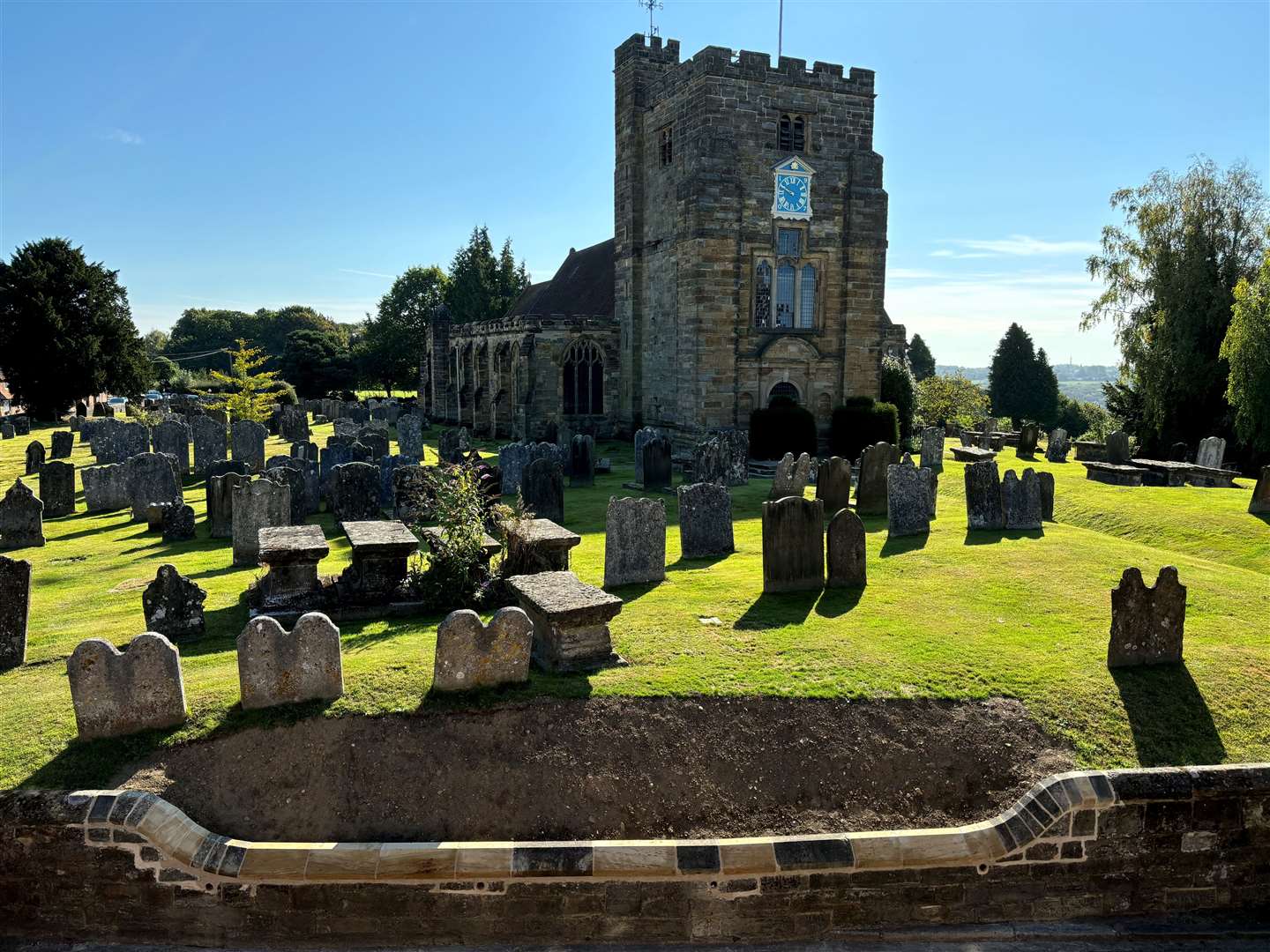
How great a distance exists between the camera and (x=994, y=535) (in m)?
13.9

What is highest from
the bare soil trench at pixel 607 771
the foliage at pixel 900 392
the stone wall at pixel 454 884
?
the foliage at pixel 900 392

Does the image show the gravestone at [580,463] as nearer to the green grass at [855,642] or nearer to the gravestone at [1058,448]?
the green grass at [855,642]

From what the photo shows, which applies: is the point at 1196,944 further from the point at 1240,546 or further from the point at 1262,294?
the point at 1262,294

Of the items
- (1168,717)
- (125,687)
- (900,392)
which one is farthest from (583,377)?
(1168,717)

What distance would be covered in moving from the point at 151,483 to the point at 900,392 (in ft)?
79.5

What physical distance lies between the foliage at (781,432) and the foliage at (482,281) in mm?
37770

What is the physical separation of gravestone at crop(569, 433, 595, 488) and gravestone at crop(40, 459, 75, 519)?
10.6 meters

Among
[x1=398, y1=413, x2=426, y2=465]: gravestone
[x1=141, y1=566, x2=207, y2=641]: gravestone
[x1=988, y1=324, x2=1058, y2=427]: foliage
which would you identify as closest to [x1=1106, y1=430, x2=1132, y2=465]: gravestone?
[x1=398, y1=413, x2=426, y2=465]: gravestone

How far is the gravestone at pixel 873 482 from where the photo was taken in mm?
15758

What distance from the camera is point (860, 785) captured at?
270 inches

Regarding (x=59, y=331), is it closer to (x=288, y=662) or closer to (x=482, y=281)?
(x=482, y=281)

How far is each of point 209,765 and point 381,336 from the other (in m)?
60.2

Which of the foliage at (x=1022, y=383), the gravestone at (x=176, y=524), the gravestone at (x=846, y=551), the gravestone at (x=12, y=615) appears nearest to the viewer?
the gravestone at (x=12, y=615)

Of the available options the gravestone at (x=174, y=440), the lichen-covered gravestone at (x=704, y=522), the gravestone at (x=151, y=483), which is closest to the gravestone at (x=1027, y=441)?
the lichen-covered gravestone at (x=704, y=522)
